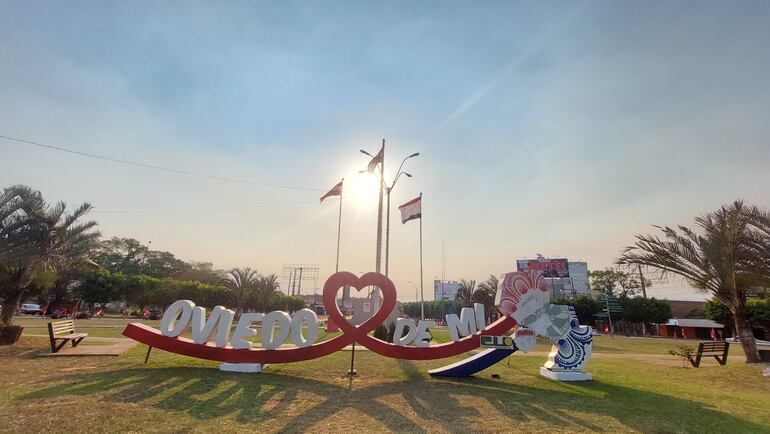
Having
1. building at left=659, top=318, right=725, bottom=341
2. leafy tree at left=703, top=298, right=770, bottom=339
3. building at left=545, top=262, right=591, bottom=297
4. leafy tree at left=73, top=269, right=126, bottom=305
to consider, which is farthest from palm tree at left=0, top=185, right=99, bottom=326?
building at left=545, top=262, right=591, bottom=297

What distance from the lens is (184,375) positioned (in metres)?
9.34

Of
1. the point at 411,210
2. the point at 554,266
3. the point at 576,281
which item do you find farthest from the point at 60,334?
the point at 576,281

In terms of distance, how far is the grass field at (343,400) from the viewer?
6.13m

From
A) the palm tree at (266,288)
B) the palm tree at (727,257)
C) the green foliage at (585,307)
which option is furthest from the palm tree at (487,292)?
the palm tree at (727,257)

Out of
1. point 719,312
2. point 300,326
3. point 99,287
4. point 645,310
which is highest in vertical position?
point 99,287

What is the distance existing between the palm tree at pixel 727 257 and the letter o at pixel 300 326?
13.1m

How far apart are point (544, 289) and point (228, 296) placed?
4449 cm

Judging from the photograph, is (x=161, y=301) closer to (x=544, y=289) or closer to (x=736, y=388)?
(x=544, y=289)

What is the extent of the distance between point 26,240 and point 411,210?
58.1 feet

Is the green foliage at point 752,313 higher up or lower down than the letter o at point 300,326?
higher up

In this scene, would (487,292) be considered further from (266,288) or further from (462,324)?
(462,324)

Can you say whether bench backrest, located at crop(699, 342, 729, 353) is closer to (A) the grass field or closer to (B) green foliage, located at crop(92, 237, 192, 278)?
(A) the grass field

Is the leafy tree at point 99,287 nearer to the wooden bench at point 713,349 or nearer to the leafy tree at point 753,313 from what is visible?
the wooden bench at point 713,349

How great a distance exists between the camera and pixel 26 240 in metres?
14.8
